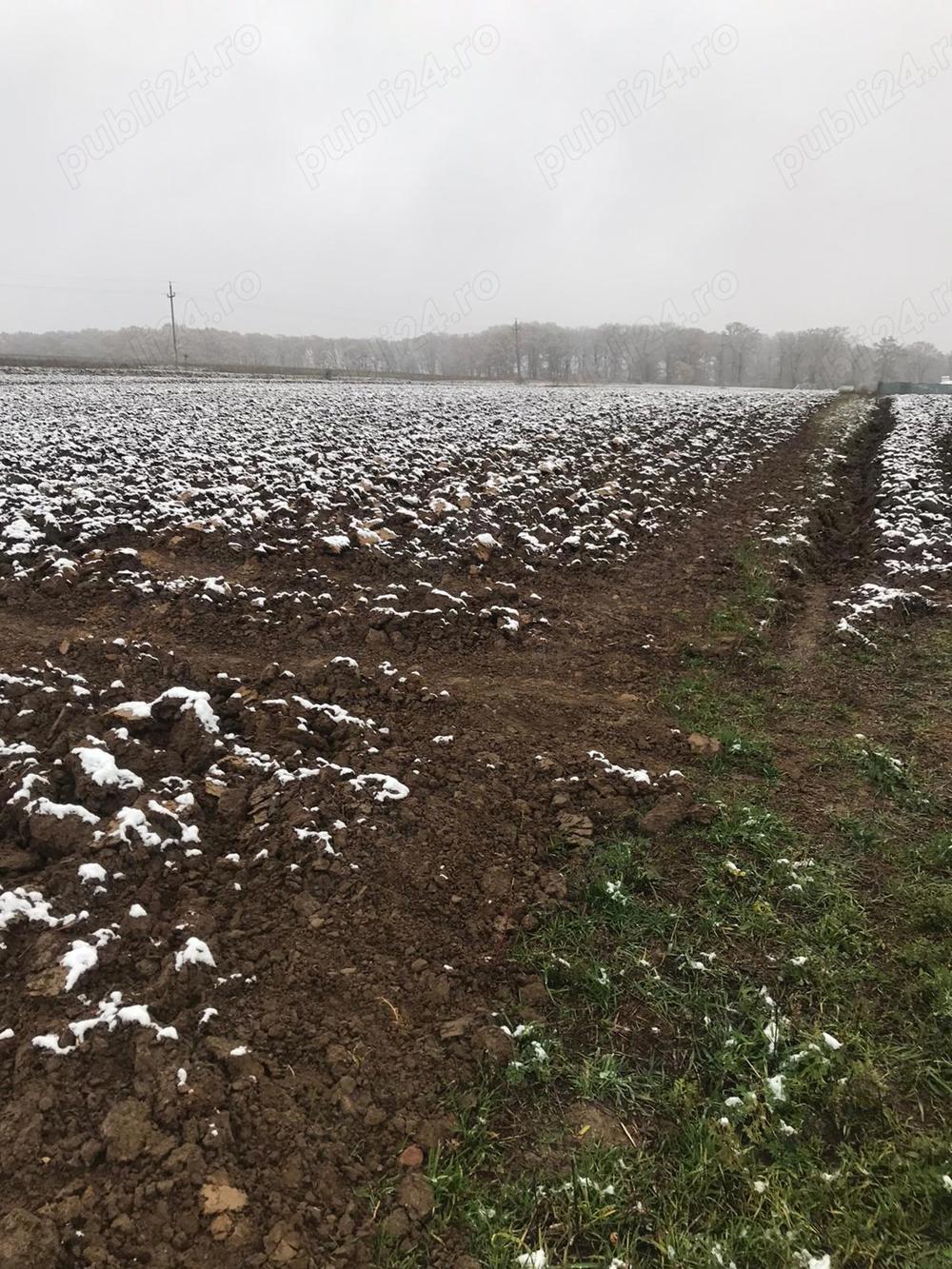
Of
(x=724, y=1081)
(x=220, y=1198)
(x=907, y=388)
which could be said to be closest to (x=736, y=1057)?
(x=724, y=1081)

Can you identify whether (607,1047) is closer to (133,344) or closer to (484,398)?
(484,398)

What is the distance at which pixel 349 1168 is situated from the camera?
2.58 m

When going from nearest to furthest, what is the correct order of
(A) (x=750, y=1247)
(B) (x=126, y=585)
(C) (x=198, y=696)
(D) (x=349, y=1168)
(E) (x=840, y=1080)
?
(A) (x=750, y=1247) < (D) (x=349, y=1168) < (E) (x=840, y=1080) < (C) (x=198, y=696) < (B) (x=126, y=585)

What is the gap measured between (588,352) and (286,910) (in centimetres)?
15965

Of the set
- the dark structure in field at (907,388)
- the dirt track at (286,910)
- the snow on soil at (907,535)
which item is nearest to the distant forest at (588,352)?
the dark structure in field at (907,388)

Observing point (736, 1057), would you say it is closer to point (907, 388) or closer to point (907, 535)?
point (907, 535)

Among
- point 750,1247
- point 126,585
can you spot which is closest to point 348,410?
point 126,585

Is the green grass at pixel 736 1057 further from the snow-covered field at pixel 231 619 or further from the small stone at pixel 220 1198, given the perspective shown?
the snow-covered field at pixel 231 619

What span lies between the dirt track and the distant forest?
127261mm

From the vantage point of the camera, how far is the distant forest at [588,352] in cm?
12838

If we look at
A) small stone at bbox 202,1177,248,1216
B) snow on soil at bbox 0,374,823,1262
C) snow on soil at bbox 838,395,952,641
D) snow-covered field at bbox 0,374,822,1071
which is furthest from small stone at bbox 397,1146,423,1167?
snow on soil at bbox 838,395,952,641

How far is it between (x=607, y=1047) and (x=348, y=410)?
25.8m

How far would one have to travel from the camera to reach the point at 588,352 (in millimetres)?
147750

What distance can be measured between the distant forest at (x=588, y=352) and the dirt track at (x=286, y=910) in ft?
418
